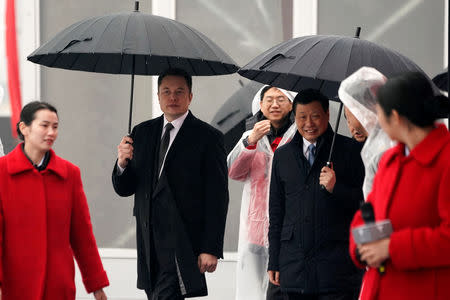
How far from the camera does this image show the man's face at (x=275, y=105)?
7.17 m

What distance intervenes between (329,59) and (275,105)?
5.81ft

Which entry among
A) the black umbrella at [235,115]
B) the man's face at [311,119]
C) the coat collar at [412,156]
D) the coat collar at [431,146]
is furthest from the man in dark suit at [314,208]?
A: the black umbrella at [235,115]

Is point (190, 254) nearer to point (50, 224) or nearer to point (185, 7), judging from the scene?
point (50, 224)

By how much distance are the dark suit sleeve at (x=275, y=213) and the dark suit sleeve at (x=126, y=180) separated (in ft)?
2.83

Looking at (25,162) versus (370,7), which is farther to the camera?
(370,7)

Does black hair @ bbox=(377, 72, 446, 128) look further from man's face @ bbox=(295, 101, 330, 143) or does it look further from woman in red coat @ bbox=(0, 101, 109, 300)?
woman in red coat @ bbox=(0, 101, 109, 300)

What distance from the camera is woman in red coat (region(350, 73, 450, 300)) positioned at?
3.72m

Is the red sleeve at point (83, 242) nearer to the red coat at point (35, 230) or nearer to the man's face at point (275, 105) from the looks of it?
the red coat at point (35, 230)

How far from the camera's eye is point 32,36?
32.9ft

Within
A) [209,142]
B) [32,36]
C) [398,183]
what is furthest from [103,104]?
[398,183]

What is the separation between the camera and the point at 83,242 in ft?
17.9

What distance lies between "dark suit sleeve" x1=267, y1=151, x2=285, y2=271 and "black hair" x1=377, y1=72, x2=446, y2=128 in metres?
2.11

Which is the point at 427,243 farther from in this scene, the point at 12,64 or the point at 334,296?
the point at 12,64

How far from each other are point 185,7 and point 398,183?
20.5 feet
